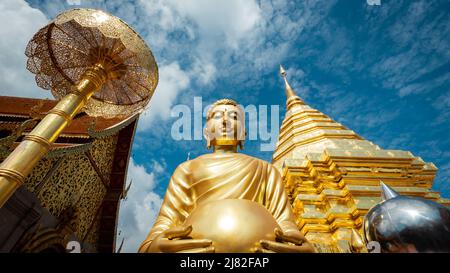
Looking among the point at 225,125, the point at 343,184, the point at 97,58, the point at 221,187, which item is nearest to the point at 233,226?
the point at 221,187

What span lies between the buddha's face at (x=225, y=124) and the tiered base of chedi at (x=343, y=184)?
2.97 meters

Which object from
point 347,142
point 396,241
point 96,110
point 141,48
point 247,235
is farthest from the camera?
point 347,142

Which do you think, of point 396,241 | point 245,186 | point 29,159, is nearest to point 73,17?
point 29,159

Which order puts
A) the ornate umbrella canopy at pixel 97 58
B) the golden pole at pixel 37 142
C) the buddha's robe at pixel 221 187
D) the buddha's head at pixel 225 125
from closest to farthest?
the buddha's robe at pixel 221 187
the golden pole at pixel 37 142
the buddha's head at pixel 225 125
the ornate umbrella canopy at pixel 97 58

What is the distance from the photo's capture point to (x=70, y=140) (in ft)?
17.8

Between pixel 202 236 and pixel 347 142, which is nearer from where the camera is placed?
pixel 202 236

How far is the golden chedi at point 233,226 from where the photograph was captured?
1.55 metres

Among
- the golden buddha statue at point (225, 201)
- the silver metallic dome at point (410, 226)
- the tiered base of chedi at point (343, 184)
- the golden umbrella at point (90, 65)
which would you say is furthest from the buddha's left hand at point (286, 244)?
the tiered base of chedi at point (343, 184)

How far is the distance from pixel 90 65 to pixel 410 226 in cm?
461

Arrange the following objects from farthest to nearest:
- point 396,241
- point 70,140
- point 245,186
Result: point 70,140
point 245,186
point 396,241

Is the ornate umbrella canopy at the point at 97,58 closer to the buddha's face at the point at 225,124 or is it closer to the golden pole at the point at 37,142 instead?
the golden pole at the point at 37,142

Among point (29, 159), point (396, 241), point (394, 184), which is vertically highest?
point (394, 184)
